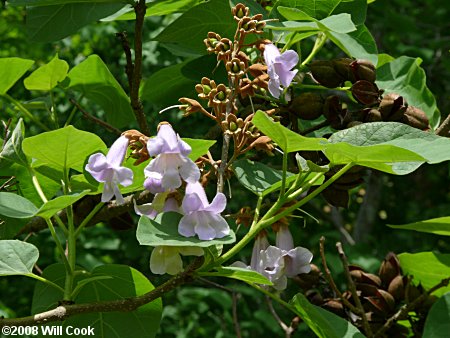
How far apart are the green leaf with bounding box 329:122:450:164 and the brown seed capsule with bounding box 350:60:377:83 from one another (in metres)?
0.32

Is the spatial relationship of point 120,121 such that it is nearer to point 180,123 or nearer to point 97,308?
point 97,308

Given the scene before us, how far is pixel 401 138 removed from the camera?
1.12 meters

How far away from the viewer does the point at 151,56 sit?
300cm

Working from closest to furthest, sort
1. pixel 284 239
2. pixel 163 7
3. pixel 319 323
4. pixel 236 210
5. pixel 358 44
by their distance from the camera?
1. pixel 319 323
2. pixel 284 239
3. pixel 358 44
4. pixel 163 7
5. pixel 236 210

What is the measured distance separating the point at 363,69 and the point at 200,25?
0.32m

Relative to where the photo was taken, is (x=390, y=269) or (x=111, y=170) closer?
(x=111, y=170)

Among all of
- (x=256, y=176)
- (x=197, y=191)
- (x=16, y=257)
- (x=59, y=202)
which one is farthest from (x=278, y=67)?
(x=16, y=257)

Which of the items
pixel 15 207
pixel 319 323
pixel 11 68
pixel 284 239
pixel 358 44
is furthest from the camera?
pixel 11 68

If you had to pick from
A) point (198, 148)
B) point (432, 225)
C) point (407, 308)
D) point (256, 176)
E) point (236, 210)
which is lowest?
point (236, 210)

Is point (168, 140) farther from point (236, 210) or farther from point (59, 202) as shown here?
point (236, 210)

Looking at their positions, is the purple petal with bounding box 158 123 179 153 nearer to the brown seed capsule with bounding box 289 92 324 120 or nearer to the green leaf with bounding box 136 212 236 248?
the green leaf with bounding box 136 212 236 248

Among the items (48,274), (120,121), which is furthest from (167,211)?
(120,121)

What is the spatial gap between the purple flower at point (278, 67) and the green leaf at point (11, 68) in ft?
1.80

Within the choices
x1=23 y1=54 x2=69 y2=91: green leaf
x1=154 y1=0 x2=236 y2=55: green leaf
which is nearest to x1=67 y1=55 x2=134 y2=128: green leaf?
x1=23 y1=54 x2=69 y2=91: green leaf
